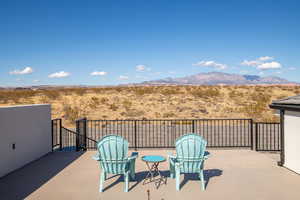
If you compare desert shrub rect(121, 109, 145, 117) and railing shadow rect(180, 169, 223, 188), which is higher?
desert shrub rect(121, 109, 145, 117)

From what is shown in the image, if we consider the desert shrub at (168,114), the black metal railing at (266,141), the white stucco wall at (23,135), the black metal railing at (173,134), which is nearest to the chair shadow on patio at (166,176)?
the white stucco wall at (23,135)

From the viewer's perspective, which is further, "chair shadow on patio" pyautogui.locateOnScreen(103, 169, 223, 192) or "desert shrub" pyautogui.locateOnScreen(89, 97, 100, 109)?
"desert shrub" pyautogui.locateOnScreen(89, 97, 100, 109)

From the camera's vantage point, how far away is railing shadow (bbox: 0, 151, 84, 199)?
234 inches

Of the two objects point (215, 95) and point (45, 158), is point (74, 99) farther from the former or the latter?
point (45, 158)

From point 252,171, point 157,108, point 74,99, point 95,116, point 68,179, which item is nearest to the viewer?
point 68,179

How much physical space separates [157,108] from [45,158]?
20.1 metres

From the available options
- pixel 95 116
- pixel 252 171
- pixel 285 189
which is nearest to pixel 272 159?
pixel 252 171

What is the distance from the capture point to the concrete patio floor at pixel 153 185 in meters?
5.62

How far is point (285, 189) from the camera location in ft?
19.3

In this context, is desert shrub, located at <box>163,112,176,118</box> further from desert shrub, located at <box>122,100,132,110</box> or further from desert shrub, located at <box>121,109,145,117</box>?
desert shrub, located at <box>122,100,132,110</box>

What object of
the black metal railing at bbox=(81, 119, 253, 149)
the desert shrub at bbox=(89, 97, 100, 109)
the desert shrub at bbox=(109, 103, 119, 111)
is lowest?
the black metal railing at bbox=(81, 119, 253, 149)

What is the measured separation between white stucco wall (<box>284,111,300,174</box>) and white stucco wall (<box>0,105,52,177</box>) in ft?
25.7

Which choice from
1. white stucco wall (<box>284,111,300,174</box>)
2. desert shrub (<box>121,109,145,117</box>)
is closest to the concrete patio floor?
white stucco wall (<box>284,111,300,174</box>)

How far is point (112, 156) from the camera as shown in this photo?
19.7 ft
